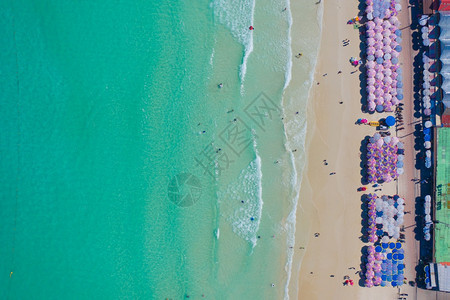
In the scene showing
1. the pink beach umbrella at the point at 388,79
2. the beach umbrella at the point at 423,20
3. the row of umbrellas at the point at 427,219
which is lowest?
the row of umbrellas at the point at 427,219

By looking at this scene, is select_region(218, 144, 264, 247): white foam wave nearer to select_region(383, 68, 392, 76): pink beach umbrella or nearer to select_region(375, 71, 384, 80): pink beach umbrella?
select_region(375, 71, 384, 80): pink beach umbrella

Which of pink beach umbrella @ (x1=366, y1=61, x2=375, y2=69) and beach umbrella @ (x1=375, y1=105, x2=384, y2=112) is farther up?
pink beach umbrella @ (x1=366, y1=61, x2=375, y2=69)

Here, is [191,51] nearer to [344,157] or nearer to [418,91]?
[344,157]

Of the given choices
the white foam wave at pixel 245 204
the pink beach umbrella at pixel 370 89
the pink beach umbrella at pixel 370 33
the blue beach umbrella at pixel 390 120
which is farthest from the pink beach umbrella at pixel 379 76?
the white foam wave at pixel 245 204

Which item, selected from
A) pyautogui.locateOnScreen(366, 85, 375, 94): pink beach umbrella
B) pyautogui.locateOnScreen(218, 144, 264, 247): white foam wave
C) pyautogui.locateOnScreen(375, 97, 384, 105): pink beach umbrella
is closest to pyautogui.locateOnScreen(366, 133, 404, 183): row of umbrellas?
pyautogui.locateOnScreen(375, 97, 384, 105): pink beach umbrella

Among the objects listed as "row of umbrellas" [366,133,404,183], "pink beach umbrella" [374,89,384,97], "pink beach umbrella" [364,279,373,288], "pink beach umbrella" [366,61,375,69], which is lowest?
"pink beach umbrella" [364,279,373,288]

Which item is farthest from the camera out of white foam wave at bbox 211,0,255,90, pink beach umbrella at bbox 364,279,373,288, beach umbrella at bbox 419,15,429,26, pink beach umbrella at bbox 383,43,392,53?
beach umbrella at bbox 419,15,429,26

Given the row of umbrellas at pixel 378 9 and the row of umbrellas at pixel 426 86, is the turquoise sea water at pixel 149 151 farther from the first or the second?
the row of umbrellas at pixel 426 86
